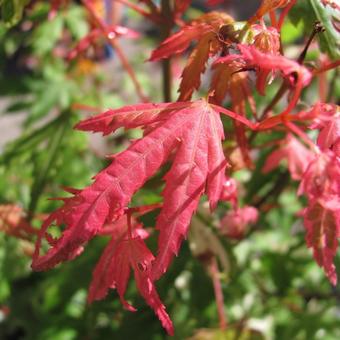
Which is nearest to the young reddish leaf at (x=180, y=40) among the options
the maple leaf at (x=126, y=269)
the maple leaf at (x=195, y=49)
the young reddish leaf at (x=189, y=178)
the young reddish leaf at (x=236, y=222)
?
the maple leaf at (x=195, y=49)

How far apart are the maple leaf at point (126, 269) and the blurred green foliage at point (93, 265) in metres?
0.20

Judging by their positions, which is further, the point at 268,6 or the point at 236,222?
the point at 236,222

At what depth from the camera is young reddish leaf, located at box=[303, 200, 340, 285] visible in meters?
0.63

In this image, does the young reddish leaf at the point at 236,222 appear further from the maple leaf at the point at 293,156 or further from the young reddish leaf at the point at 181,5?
the young reddish leaf at the point at 181,5

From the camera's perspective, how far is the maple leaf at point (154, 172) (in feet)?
1.95

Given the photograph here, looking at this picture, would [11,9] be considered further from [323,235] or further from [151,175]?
[323,235]

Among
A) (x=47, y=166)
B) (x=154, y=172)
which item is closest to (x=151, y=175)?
(x=154, y=172)

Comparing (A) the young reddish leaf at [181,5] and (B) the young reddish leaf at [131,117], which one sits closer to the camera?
(B) the young reddish leaf at [131,117]

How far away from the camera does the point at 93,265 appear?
1209mm

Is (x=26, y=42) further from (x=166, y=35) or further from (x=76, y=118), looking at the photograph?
(x=166, y=35)

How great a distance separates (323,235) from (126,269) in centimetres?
23

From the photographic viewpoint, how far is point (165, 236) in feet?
1.95

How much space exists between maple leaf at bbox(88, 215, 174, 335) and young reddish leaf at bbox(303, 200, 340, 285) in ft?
0.56

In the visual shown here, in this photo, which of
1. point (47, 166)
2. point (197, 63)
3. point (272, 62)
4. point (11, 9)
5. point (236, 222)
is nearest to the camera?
point (272, 62)
